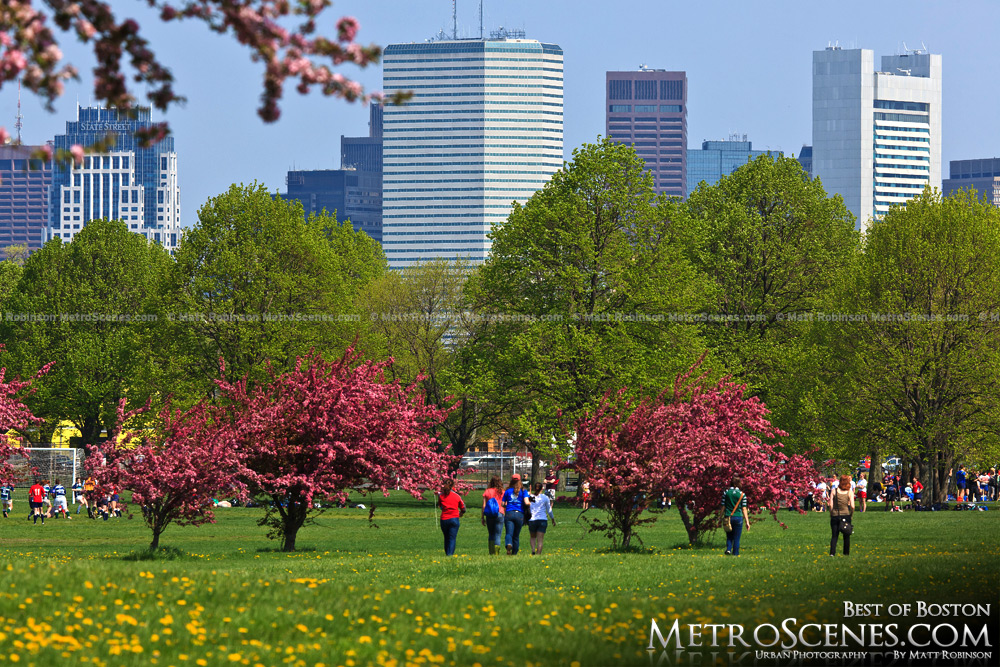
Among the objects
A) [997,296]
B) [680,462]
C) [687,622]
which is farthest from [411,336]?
[687,622]

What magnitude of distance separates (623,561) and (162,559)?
369 inches

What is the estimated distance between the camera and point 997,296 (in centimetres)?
4691

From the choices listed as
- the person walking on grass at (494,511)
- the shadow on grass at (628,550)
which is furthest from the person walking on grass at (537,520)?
the shadow on grass at (628,550)

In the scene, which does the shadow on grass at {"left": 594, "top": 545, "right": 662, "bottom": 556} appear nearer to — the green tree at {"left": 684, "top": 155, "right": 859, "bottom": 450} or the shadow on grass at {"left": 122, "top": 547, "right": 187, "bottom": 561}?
the shadow on grass at {"left": 122, "top": 547, "right": 187, "bottom": 561}

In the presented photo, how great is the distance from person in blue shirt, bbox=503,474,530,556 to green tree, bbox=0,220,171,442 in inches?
1523

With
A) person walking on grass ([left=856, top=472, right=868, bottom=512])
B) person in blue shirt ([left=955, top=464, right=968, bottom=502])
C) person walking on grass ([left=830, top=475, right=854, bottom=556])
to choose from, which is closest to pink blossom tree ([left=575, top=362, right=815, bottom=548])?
person walking on grass ([left=856, top=472, right=868, bottom=512])

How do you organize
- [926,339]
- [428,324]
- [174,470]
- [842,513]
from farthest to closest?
[428,324] < [926,339] < [174,470] < [842,513]

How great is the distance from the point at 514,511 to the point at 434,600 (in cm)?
1072

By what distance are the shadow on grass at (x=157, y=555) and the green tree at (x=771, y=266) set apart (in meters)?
29.7

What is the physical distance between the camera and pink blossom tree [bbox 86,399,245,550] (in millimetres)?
25234

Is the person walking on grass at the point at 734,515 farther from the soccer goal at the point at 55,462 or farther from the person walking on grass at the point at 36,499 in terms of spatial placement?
the soccer goal at the point at 55,462

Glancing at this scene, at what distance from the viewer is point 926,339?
154ft

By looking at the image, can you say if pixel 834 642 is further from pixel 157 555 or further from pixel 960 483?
pixel 960 483

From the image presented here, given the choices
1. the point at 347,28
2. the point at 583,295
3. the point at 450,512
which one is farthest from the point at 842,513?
the point at 583,295
